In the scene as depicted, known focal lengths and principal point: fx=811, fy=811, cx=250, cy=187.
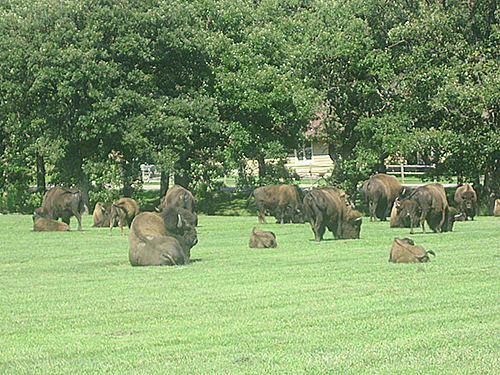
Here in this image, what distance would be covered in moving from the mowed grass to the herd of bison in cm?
60

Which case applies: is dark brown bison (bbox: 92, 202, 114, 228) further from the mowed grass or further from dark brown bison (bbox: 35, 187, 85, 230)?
the mowed grass

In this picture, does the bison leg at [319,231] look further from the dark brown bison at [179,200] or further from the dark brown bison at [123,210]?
the dark brown bison at [123,210]

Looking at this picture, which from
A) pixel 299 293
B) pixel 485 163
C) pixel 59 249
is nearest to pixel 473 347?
pixel 299 293

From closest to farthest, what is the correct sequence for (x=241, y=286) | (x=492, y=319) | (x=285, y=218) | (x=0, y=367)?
(x=0, y=367) < (x=492, y=319) < (x=241, y=286) < (x=285, y=218)

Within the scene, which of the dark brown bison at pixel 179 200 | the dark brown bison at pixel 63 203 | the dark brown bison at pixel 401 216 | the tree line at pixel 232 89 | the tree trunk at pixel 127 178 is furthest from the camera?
the tree trunk at pixel 127 178

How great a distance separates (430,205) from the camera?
27.2m

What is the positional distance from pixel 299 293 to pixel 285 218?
77.7ft

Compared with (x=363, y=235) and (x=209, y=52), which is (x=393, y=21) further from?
(x=363, y=235)

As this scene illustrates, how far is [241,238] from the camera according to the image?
1084 inches

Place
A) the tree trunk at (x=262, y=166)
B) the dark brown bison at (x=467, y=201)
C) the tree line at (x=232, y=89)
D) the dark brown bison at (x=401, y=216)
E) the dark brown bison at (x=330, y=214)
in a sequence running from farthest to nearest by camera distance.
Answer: the tree trunk at (x=262, y=166), the tree line at (x=232, y=89), the dark brown bison at (x=467, y=201), the dark brown bison at (x=401, y=216), the dark brown bison at (x=330, y=214)

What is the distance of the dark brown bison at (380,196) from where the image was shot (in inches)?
1426

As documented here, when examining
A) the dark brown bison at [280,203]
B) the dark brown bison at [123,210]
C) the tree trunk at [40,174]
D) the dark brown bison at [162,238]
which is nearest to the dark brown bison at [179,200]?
the dark brown bison at [123,210]

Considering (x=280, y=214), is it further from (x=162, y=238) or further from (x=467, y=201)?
(x=162, y=238)

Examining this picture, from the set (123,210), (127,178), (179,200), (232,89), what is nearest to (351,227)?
(179,200)
